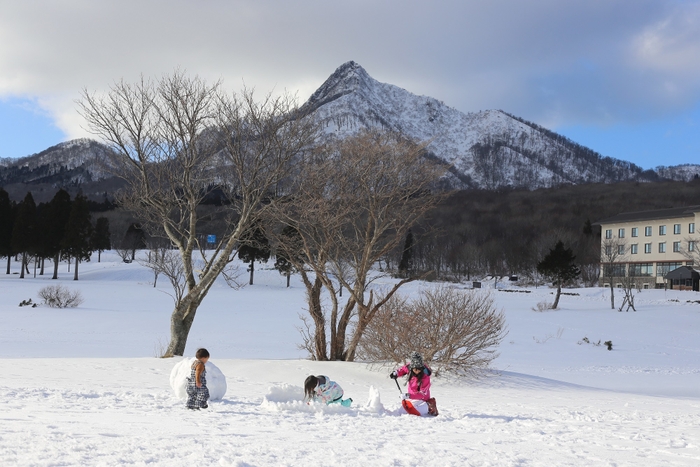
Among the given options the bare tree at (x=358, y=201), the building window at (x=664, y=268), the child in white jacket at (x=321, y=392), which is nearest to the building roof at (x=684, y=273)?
the building window at (x=664, y=268)

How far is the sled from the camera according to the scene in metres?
8.78

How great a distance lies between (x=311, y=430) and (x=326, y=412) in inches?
57.0

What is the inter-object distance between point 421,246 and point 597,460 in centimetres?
9952

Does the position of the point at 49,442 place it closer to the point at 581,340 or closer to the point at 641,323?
the point at 581,340

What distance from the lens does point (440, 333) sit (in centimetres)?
1469

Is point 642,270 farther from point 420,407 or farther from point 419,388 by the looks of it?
point 420,407

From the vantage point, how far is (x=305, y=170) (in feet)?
52.6

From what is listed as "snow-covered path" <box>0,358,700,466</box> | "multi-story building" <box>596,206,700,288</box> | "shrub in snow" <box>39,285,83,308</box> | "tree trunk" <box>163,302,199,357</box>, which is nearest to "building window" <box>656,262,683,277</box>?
"multi-story building" <box>596,206,700,288</box>

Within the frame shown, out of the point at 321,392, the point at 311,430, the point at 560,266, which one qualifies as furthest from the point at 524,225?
the point at 311,430

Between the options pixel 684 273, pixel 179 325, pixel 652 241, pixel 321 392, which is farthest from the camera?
pixel 652 241

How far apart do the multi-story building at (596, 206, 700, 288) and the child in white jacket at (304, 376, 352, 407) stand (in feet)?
207

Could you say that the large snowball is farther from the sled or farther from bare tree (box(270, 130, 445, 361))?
bare tree (box(270, 130, 445, 361))

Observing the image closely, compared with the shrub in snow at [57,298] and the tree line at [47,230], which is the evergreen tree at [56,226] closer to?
the tree line at [47,230]

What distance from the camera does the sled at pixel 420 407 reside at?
8.78 m
